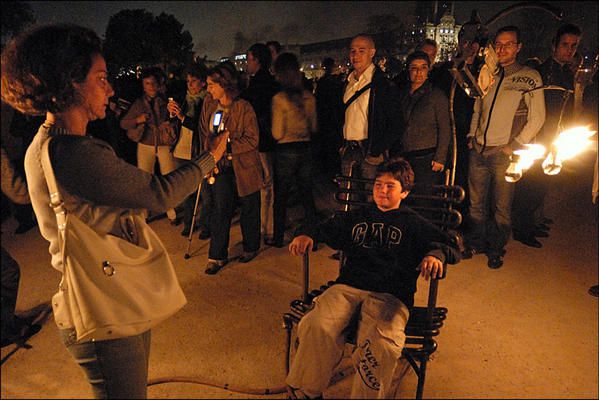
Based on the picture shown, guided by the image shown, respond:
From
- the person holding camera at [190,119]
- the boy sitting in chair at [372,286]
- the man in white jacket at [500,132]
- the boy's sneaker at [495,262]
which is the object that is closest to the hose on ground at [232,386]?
the boy sitting in chair at [372,286]

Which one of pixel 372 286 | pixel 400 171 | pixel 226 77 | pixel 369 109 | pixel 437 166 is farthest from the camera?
pixel 437 166

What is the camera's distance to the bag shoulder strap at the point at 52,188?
4.89 ft

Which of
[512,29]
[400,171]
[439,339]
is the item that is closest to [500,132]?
[512,29]

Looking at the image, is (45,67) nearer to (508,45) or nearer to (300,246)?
(300,246)

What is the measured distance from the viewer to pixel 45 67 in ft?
4.93

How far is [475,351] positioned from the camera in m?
3.11

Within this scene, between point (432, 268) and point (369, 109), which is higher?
point (369, 109)

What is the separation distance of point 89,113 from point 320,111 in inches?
184

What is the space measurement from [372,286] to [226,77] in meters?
2.53

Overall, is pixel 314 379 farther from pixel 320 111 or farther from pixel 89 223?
pixel 320 111

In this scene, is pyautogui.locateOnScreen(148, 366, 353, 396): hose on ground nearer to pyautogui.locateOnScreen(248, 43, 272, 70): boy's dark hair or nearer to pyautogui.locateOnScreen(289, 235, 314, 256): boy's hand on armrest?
pyautogui.locateOnScreen(289, 235, 314, 256): boy's hand on armrest

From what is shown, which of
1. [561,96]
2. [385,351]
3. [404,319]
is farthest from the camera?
[561,96]

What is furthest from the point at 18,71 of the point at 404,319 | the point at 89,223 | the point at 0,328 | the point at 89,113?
the point at 0,328

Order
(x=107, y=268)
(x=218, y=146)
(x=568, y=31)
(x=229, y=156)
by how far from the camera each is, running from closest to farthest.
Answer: (x=107, y=268), (x=218, y=146), (x=229, y=156), (x=568, y=31)
